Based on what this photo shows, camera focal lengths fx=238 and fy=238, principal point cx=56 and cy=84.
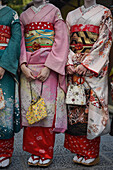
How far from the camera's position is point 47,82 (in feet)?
9.23

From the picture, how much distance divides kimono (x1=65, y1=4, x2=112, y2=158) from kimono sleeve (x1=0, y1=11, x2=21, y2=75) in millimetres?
625

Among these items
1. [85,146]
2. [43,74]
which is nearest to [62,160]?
[85,146]

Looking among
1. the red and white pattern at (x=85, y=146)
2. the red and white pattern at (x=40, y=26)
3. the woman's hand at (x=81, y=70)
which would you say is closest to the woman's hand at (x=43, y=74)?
the woman's hand at (x=81, y=70)

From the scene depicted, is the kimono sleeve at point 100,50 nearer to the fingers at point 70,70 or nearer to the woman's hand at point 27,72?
the fingers at point 70,70

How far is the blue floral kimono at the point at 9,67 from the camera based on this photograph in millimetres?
2693

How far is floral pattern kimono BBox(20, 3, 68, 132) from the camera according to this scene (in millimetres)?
2801

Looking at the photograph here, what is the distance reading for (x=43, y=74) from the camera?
8.96 ft

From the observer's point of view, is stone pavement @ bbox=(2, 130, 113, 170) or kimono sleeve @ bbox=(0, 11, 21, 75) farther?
stone pavement @ bbox=(2, 130, 113, 170)

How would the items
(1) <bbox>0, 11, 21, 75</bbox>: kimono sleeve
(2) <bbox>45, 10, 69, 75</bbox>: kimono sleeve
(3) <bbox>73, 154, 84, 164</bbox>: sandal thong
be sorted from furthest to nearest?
1. (3) <bbox>73, 154, 84, 164</bbox>: sandal thong
2. (2) <bbox>45, 10, 69, 75</bbox>: kimono sleeve
3. (1) <bbox>0, 11, 21, 75</bbox>: kimono sleeve

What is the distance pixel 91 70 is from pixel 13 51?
3.01ft

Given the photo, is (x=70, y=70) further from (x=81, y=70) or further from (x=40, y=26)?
(x=40, y=26)

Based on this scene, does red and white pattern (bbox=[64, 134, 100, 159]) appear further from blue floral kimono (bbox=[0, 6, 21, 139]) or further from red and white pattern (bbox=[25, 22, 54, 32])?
red and white pattern (bbox=[25, 22, 54, 32])

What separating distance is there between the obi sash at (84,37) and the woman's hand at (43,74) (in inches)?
17.7

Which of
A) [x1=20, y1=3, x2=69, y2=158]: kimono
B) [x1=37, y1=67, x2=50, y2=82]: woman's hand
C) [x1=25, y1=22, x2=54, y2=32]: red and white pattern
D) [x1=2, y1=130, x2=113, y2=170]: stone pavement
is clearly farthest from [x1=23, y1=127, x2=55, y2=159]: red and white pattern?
[x1=25, y1=22, x2=54, y2=32]: red and white pattern
